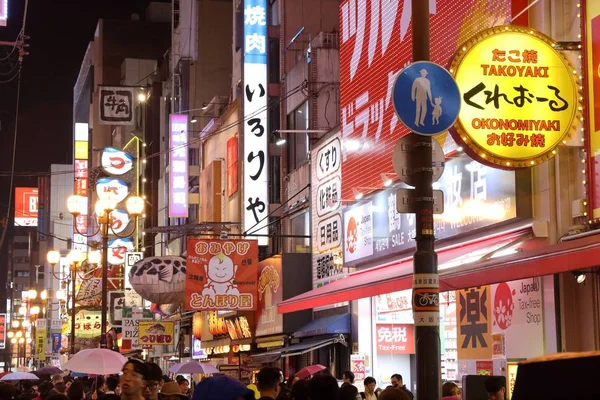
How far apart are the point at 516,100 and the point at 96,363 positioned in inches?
287

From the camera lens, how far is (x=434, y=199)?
10.8 metres

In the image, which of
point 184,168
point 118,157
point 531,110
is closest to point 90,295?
point 118,157

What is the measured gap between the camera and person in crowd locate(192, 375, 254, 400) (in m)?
5.95

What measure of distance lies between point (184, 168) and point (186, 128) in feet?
6.83

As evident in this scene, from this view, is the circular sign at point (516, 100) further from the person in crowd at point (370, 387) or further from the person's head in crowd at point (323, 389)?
the person's head in crowd at point (323, 389)

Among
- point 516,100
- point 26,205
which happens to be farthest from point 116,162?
point 26,205

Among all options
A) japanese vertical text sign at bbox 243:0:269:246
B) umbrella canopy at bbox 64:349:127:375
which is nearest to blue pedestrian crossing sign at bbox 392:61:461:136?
umbrella canopy at bbox 64:349:127:375

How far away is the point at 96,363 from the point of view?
15.9 m

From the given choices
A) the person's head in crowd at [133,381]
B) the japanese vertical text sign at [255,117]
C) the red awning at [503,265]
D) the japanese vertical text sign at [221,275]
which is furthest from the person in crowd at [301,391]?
the japanese vertical text sign at [255,117]

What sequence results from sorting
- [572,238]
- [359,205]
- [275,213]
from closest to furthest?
[572,238]
[359,205]
[275,213]

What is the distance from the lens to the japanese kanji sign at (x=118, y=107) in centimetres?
7369

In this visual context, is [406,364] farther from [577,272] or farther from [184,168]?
[184,168]

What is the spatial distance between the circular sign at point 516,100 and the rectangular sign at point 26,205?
6170 inches

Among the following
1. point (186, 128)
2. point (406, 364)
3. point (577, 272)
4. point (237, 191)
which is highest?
point (186, 128)
